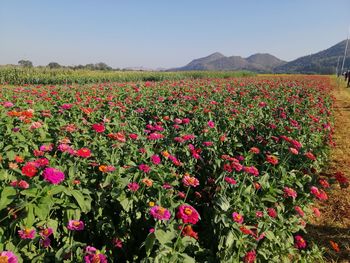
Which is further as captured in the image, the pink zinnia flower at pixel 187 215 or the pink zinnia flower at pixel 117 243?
the pink zinnia flower at pixel 117 243

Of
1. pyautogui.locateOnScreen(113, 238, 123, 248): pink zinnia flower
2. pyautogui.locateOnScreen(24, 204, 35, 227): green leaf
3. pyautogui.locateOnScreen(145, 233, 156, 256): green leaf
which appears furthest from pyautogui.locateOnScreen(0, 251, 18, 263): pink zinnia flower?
pyautogui.locateOnScreen(113, 238, 123, 248): pink zinnia flower

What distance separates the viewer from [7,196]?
5.78ft

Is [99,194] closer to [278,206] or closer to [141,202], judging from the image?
[141,202]

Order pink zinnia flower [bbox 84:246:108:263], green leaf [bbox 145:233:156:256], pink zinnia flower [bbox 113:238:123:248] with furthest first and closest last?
pink zinnia flower [bbox 113:238:123:248] → green leaf [bbox 145:233:156:256] → pink zinnia flower [bbox 84:246:108:263]

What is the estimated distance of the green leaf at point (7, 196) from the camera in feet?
5.64

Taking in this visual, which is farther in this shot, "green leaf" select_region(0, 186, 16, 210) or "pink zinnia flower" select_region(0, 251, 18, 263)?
"green leaf" select_region(0, 186, 16, 210)

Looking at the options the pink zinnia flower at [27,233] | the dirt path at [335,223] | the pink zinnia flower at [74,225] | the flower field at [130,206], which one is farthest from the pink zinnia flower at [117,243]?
the dirt path at [335,223]

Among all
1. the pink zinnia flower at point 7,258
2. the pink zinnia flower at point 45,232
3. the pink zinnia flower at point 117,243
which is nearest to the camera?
the pink zinnia flower at point 7,258

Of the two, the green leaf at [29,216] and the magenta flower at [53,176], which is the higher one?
the magenta flower at [53,176]

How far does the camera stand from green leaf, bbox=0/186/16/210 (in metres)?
1.72

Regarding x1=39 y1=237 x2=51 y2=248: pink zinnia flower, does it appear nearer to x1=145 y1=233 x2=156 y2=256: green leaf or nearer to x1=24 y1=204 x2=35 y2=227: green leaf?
x1=24 y1=204 x2=35 y2=227: green leaf

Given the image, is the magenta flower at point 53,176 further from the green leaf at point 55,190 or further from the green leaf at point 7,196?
the green leaf at point 7,196

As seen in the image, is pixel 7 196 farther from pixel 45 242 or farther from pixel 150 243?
pixel 150 243

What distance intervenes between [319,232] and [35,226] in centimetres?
339
